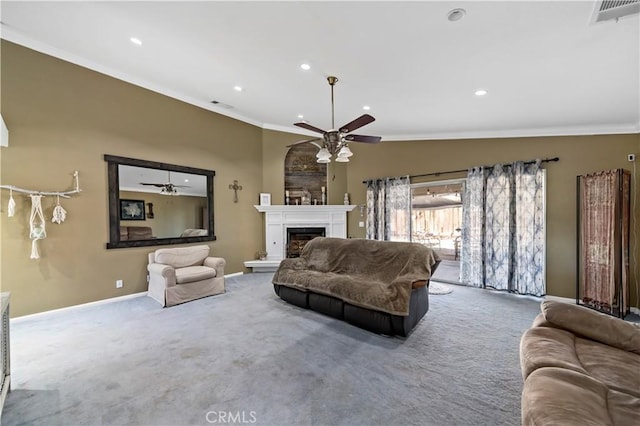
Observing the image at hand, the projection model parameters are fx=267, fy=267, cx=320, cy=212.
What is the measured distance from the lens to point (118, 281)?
13.5 feet

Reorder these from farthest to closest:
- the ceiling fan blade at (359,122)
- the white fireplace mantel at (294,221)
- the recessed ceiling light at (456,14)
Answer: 1. the white fireplace mantel at (294,221)
2. the ceiling fan blade at (359,122)
3. the recessed ceiling light at (456,14)

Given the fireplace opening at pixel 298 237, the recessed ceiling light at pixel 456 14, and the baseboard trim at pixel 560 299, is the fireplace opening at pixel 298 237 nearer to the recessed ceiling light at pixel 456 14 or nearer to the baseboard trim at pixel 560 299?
the baseboard trim at pixel 560 299

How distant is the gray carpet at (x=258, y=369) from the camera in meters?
1.80

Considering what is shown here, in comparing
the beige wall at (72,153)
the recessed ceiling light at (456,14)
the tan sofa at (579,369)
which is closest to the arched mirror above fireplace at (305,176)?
the beige wall at (72,153)

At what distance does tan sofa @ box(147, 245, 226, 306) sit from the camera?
12.7 ft

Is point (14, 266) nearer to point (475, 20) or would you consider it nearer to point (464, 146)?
point (475, 20)

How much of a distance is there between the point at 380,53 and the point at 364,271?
271 cm

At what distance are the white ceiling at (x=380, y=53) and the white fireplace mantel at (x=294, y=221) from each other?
94.6 inches

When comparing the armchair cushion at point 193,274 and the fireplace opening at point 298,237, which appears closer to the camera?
the armchair cushion at point 193,274

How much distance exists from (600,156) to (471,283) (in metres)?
2.78

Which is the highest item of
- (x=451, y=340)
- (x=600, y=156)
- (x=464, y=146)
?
(x=464, y=146)

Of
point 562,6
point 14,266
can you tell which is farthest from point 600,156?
point 14,266

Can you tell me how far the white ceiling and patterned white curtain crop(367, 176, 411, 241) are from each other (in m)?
1.65

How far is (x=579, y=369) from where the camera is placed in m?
1.39
